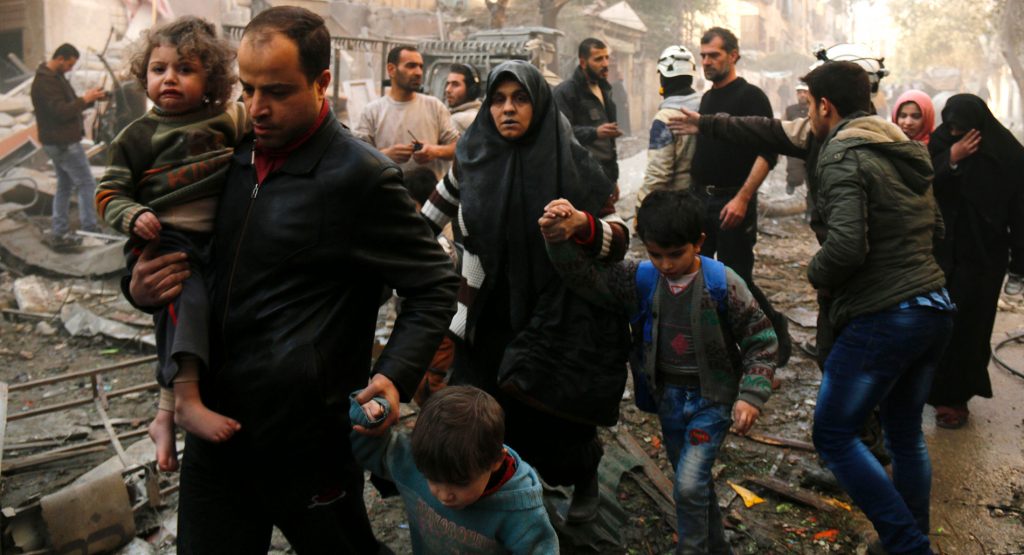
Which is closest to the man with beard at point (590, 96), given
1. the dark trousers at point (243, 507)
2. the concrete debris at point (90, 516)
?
the concrete debris at point (90, 516)

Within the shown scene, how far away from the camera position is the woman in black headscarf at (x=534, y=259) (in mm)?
3037

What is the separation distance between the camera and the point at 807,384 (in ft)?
17.9

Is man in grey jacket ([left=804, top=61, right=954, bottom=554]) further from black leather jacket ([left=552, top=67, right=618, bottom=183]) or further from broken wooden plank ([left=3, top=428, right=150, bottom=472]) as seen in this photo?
broken wooden plank ([left=3, top=428, right=150, bottom=472])

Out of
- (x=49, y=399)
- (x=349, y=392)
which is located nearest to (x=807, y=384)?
(x=349, y=392)

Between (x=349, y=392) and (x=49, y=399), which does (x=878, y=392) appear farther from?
(x=49, y=399)

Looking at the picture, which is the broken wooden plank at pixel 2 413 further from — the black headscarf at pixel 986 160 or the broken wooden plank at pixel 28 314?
the black headscarf at pixel 986 160

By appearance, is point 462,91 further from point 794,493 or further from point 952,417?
point 952,417

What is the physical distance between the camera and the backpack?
2.82 meters

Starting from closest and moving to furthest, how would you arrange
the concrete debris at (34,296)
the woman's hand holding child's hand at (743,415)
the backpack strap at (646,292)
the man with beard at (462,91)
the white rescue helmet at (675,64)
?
the woman's hand holding child's hand at (743,415) < the backpack strap at (646,292) < the white rescue helmet at (675,64) < the man with beard at (462,91) < the concrete debris at (34,296)

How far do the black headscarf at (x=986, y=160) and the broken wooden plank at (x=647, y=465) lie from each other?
235cm

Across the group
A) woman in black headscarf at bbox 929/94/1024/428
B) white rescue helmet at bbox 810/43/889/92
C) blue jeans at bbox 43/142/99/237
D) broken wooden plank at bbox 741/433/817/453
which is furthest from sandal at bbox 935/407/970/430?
blue jeans at bbox 43/142/99/237

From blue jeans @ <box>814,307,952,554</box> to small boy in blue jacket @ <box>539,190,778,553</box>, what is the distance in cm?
45

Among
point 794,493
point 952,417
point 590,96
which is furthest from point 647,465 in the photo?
point 590,96

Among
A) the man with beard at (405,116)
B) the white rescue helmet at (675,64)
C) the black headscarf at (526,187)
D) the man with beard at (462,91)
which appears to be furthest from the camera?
the man with beard at (462,91)
